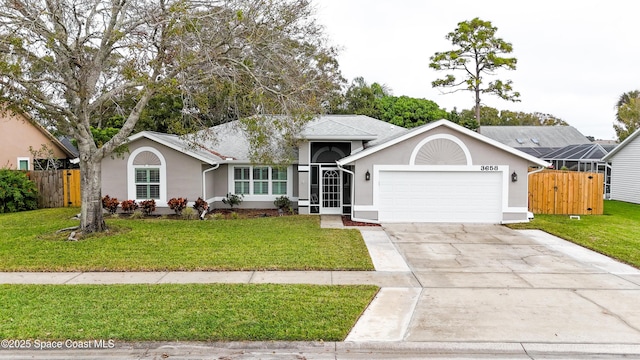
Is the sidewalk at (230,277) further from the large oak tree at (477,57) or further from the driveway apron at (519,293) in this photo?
the large oak tree at (477,57)

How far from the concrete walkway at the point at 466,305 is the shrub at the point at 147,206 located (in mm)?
8552

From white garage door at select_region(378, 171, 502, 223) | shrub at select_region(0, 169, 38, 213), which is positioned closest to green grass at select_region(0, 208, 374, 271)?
white garage door at select_region(378, 171, 502, 223)

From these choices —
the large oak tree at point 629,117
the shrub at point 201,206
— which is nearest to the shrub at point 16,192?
the shrub at point 201,206

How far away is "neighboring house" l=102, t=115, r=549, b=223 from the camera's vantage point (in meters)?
15.9

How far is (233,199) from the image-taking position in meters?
19.2

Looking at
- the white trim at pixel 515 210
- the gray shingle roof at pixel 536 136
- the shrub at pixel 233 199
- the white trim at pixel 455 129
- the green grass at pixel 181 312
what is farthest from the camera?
the gray shingle roof at pixel 536 136

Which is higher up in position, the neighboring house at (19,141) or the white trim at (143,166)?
the neighboring house at (19,141)

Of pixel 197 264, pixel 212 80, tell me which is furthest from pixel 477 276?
pixel 212 80

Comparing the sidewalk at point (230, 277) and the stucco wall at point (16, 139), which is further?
the stucco wall at point (16, 139)

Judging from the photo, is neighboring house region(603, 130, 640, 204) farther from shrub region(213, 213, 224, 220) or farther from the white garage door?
shrub region(213, 213, 224, 220)

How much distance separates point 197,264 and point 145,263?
1.14m

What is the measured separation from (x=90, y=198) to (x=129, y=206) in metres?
4.44

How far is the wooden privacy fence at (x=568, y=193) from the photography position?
1866cm

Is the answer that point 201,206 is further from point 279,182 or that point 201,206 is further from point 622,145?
point 622,145
